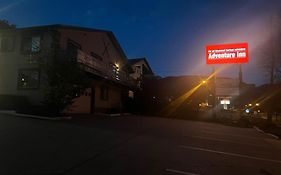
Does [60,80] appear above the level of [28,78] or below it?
below

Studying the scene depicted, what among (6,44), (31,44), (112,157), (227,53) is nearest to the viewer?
(112,157)

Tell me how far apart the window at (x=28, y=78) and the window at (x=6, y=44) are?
242 centimetres

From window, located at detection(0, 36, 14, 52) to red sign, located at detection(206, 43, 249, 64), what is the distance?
2206 centimetres

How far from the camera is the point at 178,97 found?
41.6 m

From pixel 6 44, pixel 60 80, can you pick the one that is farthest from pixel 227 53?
pixel 6 44

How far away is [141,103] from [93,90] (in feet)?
45.4

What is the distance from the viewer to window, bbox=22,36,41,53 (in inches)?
896

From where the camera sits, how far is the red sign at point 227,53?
3394 cm

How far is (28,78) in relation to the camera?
2262cm

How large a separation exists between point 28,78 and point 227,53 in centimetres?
2279

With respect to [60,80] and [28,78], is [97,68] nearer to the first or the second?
[28,78]

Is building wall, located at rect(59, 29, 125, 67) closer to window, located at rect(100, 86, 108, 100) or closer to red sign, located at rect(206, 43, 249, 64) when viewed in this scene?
window, located at rect(100, 86, 108, 100)

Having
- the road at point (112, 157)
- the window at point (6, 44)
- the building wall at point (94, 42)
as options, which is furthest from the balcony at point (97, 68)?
the road at point (112, 157)

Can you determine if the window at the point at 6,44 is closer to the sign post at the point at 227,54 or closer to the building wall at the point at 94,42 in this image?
the building wall at the point at 94,42
